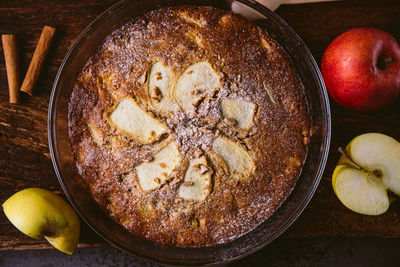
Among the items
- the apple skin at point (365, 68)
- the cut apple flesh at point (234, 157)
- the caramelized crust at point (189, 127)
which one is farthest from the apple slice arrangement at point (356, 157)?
the cut apple flesh at point (234, 157)

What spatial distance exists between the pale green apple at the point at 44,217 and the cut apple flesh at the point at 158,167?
0.43 metres

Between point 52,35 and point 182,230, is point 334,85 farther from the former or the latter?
point 52,35

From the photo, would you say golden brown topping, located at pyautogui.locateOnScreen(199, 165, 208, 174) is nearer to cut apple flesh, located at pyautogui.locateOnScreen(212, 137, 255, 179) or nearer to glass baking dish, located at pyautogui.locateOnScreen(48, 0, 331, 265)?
cut apple flesh, located at pyautogui.locateOnScreen(212, 137, 255, 179)

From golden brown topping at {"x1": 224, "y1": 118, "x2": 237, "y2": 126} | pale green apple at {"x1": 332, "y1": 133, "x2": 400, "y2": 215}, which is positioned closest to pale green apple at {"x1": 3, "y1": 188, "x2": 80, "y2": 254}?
golden brown topping at {"x1": 224, "y1": 118, "x2": 237, "y2": 126}

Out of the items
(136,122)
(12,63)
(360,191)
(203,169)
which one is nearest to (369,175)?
(360,191)

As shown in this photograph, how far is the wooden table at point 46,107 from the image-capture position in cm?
197

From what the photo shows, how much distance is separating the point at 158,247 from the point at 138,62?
0.99m

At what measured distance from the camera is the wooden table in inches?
77.5

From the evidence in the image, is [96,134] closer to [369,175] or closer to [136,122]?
[136,122]

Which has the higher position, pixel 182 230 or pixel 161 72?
pixel 161 72

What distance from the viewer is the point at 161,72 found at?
1796 millimetres

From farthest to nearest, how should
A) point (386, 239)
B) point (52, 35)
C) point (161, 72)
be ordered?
point (386, 239) → point (52, 35) → point (161, 72)

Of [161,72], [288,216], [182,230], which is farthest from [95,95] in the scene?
[288,216]

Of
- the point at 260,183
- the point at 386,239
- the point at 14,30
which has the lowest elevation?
the point at 386,239
